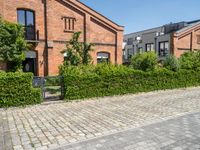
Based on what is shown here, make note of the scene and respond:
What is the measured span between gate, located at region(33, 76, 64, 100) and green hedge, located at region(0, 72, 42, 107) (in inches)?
16.7

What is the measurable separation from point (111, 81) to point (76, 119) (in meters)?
5.58

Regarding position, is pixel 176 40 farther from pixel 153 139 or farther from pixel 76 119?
pixel 153 139

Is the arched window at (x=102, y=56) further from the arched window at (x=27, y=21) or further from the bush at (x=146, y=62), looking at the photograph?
the arched window at (x=27, y=21)

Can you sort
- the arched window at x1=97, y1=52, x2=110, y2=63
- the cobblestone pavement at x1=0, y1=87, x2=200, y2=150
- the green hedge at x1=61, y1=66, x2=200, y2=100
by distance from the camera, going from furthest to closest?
the arched window at x1=97, y1=52, x2=110, y2=63 < the green hedge at x1=61, y1=66, x2=200, y2=100 < the cobblestone pavement at x1=0, y1=87, x2=200, y2=150

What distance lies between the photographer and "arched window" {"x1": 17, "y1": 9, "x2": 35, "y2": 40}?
1908 centimetres

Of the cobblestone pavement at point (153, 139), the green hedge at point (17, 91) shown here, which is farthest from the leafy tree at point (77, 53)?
the cobblestone pavement at point (153, 139)

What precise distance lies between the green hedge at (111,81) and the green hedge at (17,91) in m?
1.85

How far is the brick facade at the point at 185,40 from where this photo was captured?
102 feet

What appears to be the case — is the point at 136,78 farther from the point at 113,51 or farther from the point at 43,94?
the point at 113,51

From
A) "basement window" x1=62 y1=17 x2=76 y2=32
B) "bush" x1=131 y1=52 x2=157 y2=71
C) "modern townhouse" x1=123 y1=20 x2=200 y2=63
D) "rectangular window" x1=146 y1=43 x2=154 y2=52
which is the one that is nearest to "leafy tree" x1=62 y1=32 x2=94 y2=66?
"bush" x1=131 y1=52 x2=157 y2=71

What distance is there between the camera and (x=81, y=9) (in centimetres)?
2202

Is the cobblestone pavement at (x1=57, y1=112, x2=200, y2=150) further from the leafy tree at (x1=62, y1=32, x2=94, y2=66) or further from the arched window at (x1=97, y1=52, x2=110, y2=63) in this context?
the arched window at (x1=97, y1=52, x2=110, y2=63)

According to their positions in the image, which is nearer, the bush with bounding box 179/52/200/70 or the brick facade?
the bush with bounding box 179/52/200/70

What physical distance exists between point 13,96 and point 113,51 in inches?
596
